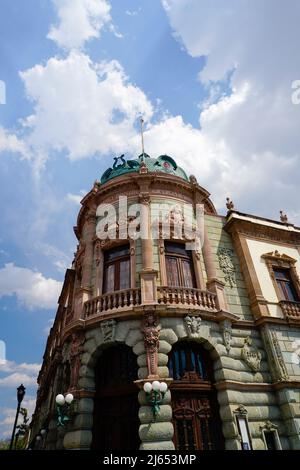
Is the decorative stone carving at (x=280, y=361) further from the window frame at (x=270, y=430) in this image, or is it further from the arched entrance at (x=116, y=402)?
the arched entrance at (x=116, y=402)

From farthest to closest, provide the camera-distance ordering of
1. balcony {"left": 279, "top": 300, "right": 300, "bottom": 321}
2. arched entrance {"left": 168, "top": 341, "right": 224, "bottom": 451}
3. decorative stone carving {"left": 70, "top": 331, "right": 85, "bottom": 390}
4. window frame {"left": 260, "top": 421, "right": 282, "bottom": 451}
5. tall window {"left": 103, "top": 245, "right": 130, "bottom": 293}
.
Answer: balcony {"left": 279, "top": 300, "right": 300, "bottom": 321} → tall window {"left": 103, "top": 245, "right": 130, "bottom": 293} → decorative stone carving {"left": 70, "top": 331, "right": 85, "bottom": 390} → window frame {"left": 260, "top": 421, "right": 282, "bottom": 451} → arched entrance {"left": 168, "top": 341, "right": 224, "bottom": 451}

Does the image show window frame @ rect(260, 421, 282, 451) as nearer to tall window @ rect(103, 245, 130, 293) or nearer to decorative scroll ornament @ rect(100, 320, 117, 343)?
decorative scroll ornament @ rect(100, 320, 117, 343)

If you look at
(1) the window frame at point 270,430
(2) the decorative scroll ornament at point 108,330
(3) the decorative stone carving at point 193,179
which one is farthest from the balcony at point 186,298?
(3) the decorative stone carving at point 193,179

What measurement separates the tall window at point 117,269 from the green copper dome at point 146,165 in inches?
189

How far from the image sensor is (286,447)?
11.5 metres

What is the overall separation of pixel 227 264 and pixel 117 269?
5678 millimetres

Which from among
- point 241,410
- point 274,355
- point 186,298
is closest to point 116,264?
point 186,298

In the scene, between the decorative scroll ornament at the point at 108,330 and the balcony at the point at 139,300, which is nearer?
the decorative scroll ornament at the point at 108,330

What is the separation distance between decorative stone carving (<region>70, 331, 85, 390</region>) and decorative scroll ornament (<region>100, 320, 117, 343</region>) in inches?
44.2

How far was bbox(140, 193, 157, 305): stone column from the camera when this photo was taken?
12445 mm

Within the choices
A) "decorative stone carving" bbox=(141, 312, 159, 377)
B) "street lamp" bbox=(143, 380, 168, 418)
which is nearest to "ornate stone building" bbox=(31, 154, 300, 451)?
"decorative stone carving" bbox=(141, 312, 159, 377)

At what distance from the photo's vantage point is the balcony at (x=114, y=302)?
12.6 m

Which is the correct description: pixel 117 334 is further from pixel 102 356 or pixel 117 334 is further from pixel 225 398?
pixel 225 398
